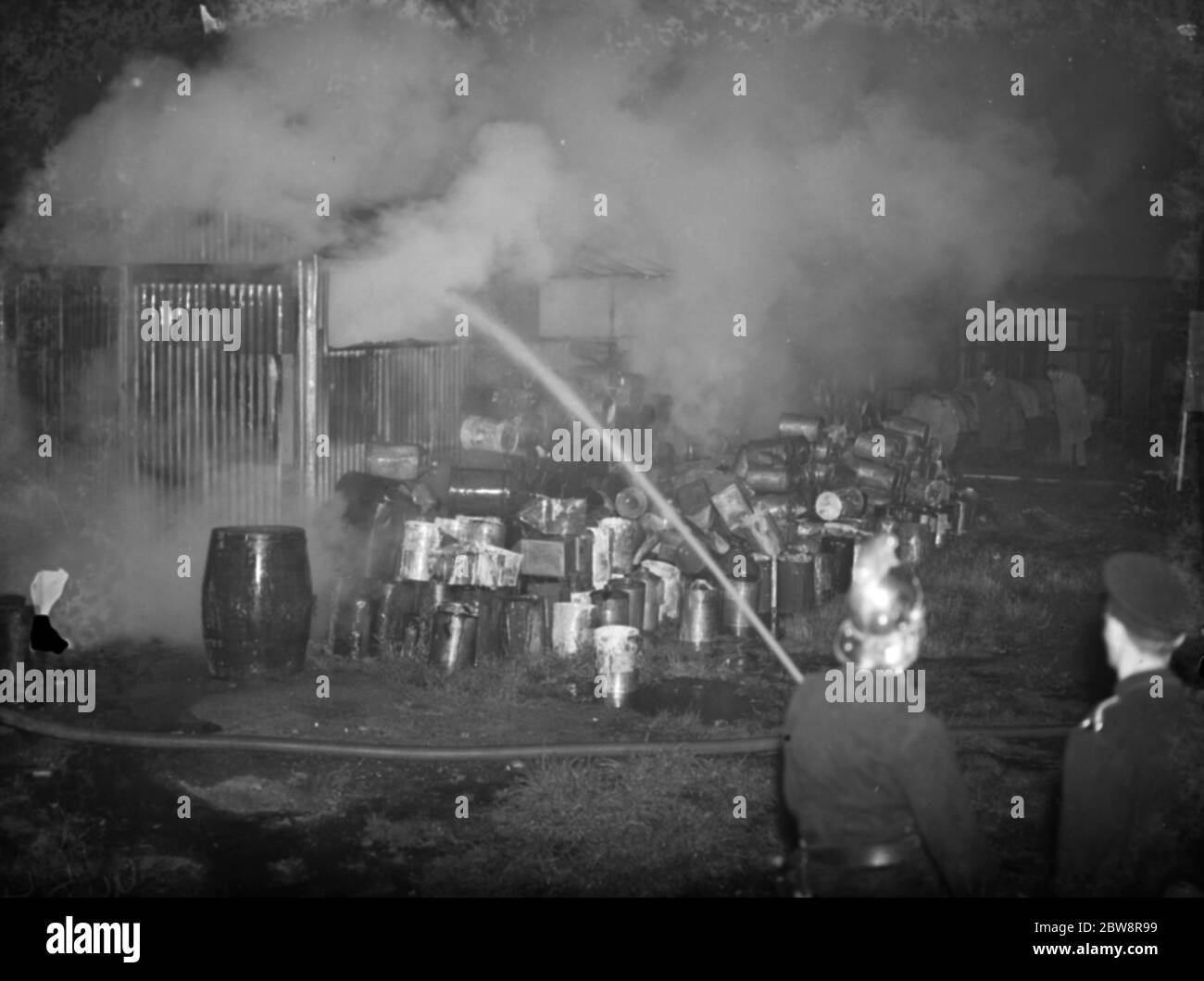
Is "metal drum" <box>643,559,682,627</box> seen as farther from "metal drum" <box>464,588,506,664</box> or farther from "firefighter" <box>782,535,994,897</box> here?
"firefighter" <box>782,535,994,897</box>

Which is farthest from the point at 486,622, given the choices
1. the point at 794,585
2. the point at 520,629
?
the point at 794,585

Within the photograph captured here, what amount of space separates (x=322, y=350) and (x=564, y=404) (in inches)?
120

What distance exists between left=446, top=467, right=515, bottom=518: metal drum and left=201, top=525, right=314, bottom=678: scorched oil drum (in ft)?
6.20

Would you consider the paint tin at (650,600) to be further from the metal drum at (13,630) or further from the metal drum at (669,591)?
the metal drum at (13,630)

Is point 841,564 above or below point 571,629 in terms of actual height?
above

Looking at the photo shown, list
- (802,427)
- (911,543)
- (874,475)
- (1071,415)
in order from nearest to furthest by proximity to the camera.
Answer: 1. (911,543)
2. (874,475)
3. (802,427)
4. (1071,415)

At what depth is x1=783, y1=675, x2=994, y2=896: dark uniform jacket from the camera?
274 centimetres

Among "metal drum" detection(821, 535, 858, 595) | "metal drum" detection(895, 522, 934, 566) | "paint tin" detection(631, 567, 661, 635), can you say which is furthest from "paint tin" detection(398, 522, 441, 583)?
"metal drum" detection(895, 522, 934, 566)

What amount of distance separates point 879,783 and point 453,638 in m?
5.44

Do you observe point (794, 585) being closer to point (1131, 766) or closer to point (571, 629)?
point (571, 629)

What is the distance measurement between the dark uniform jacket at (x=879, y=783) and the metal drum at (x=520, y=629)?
5.43 m

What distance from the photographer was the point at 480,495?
938 cm

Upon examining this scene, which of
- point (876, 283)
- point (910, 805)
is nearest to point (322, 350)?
point (910, 805)

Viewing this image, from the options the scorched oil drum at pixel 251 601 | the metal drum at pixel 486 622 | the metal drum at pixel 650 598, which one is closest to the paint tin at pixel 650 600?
the metal drum at pixel 650 598
